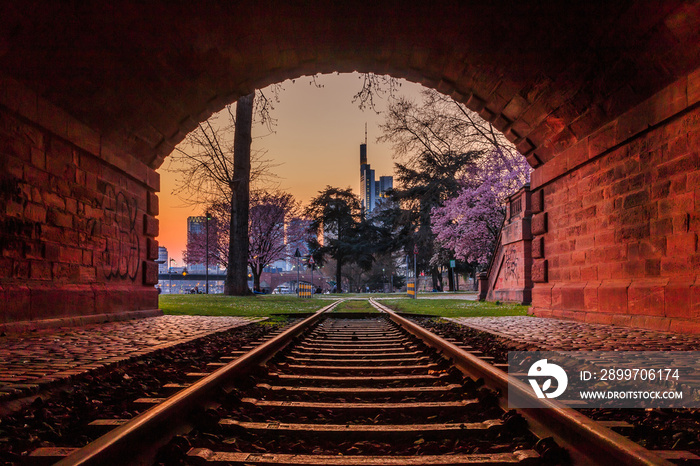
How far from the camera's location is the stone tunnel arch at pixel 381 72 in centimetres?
675

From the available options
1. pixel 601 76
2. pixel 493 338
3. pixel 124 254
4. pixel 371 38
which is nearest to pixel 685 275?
pixel 493 338

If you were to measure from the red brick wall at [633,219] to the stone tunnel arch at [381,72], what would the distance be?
0.10 feet

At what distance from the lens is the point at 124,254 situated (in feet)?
33.2

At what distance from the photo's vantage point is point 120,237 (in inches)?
393

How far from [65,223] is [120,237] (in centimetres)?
200

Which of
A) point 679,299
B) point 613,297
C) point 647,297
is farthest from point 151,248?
point 679,299

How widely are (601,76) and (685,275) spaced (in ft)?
11.5

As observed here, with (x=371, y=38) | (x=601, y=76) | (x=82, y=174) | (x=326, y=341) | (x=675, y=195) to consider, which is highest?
(x=371, y=38)

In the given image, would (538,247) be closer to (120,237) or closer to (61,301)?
(120,237)

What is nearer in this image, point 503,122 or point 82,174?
point 82,174

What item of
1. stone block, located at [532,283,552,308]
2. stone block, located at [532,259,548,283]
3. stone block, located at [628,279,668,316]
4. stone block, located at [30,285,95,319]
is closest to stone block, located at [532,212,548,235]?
stone block, located at [532,259,548,283]

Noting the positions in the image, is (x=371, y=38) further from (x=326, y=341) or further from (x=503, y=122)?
(x=326, y=341)

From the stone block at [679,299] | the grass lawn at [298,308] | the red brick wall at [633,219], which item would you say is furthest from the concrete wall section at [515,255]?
the stone block at [679,299]

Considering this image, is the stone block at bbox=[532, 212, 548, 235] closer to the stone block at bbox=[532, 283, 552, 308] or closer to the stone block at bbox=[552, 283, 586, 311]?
the stone block at bbox=[532, 283, 552, 308]
